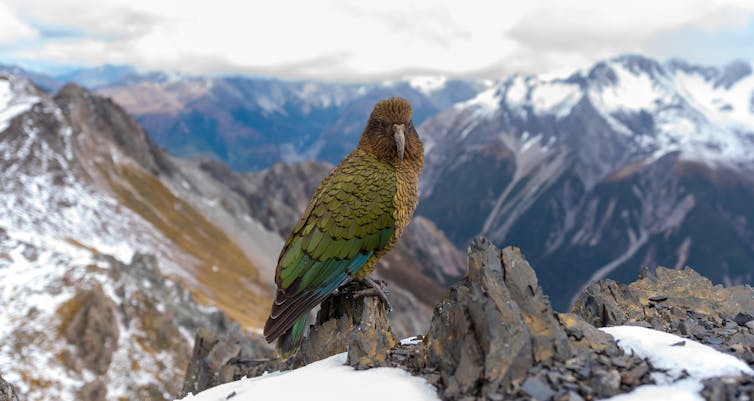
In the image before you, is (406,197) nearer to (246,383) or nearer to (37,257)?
(246,383)

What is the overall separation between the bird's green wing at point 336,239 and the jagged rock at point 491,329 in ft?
8.04

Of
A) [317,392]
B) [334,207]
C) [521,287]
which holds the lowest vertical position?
[317,392]

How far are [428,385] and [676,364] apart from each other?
419 cm

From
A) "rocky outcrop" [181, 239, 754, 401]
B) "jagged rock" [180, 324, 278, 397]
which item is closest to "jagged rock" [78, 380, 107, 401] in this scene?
Result: "jagged rock" [180, 324, 278, 397]

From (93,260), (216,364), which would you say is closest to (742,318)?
(216,364)

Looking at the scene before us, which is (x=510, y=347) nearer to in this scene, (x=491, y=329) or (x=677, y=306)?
(x=491, y=329)

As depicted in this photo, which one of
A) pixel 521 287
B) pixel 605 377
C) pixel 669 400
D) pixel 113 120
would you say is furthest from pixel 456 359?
pixel 113 120

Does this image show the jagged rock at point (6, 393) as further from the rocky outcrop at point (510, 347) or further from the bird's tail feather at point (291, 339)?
the rocky outcrop at point (510, 347)

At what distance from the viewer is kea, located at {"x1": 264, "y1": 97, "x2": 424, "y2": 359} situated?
42.8 ft

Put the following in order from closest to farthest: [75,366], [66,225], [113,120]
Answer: [75,366] → [66,225] → [113,120]

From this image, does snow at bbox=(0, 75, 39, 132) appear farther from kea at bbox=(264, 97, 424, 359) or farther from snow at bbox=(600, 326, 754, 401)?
snow at bbox=(600, 326, 754, 401)

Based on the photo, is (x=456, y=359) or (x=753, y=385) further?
(x=456, y=359)

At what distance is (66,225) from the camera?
93312mm

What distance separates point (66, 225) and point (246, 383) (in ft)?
308
